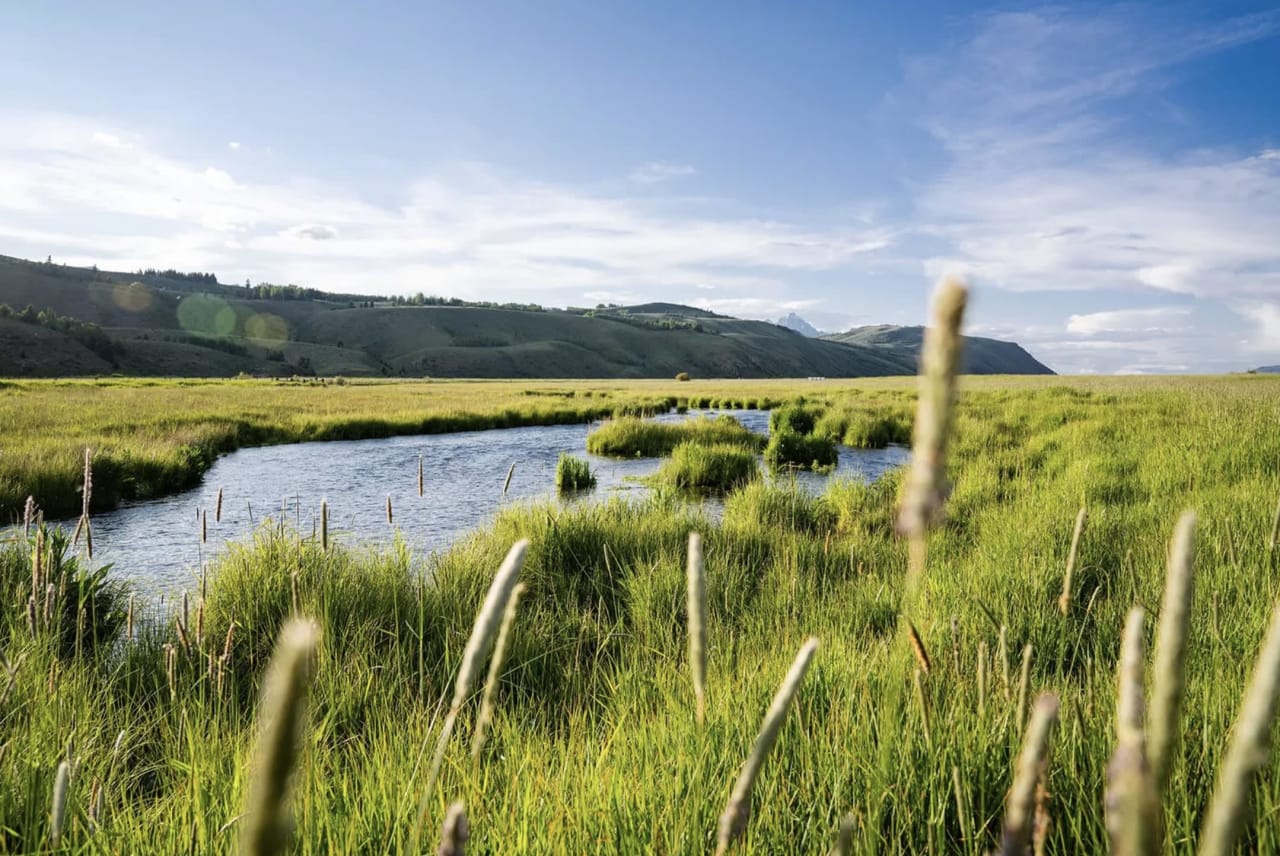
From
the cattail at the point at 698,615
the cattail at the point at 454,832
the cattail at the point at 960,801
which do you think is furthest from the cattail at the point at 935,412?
the cattail at the point at 960,801

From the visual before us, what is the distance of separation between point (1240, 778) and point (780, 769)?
2786 millimetres

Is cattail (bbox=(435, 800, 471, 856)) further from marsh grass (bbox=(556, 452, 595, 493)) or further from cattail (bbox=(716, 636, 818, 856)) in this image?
marsh grass (bbox=(556, 452, 595, 493))

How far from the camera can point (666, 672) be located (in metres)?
4.77

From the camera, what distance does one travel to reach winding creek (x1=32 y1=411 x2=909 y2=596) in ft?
38.4

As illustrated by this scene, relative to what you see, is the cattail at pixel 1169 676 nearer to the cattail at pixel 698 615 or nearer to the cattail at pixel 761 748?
the cattail at pixel 761 748

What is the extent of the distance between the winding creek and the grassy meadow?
1364mm

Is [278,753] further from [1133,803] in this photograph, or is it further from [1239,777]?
[1239,777]

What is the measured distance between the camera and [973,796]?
3.04m

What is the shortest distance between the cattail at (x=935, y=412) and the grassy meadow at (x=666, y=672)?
0.16 m

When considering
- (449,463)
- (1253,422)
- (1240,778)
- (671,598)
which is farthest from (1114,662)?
(449,463)

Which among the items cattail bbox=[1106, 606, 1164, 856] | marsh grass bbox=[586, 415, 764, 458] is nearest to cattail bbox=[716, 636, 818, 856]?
cattail bbox=[1106, 606, 1164, 856]

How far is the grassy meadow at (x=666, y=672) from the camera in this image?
2.71 meters

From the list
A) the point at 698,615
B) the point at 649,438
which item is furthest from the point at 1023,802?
the point at 649,438

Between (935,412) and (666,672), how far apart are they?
4.36 meters
